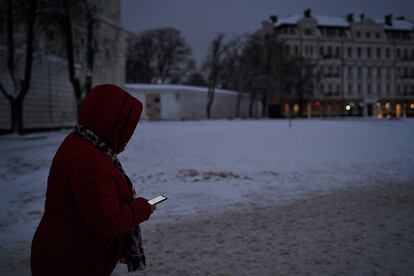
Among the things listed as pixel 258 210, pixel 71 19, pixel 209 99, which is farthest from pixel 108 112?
pixel 209 99

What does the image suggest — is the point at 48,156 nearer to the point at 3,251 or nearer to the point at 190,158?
the point at 190,158

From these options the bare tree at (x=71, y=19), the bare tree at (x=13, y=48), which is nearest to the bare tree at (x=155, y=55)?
the bare tree at (x=71, y=19)

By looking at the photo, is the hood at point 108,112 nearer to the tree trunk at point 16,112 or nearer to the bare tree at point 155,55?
the tree trunk at point 16,112

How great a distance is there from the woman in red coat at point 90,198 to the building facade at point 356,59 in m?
75.0

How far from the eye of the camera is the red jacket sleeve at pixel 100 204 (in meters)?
2.09

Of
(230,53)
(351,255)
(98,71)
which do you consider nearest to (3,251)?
(351,255)

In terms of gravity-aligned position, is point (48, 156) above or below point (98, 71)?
below

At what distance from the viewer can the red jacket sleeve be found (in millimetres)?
2088

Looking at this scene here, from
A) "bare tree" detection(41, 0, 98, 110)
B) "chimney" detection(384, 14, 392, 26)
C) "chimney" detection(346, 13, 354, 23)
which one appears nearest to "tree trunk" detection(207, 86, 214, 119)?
"bare tree" detection(41, 0, 98, 110)

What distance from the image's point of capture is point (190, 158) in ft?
51.8

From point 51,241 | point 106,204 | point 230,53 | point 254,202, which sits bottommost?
point 254,202

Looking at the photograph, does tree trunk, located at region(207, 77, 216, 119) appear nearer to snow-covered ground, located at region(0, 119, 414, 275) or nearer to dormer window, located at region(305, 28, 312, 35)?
dormer window, located at region(305, 28, 312, 35)

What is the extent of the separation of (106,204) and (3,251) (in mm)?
3925

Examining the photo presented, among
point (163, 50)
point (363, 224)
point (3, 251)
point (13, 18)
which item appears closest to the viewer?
point (3, 251)
